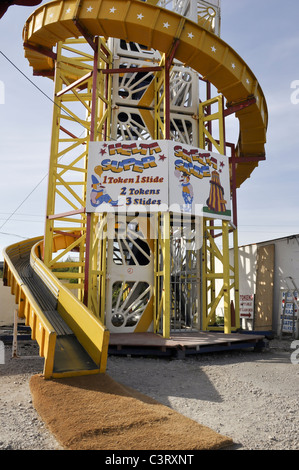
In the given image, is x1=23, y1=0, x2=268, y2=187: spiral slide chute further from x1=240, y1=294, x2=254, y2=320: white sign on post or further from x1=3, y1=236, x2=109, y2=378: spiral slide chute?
x1=240, y1=294, x2=254, y2=320: white sign on post

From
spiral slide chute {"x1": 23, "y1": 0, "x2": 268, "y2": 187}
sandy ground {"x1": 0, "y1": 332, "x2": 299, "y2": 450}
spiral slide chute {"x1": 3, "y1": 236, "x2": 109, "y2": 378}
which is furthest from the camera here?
spiral slide chute {"x1": 23, "y1": 0, "x2": 268, "y2": 187}

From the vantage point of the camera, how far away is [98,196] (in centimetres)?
1171

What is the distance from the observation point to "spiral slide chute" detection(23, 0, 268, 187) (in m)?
11.6

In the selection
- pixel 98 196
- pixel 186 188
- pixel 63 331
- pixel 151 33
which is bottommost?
pixel 63 331

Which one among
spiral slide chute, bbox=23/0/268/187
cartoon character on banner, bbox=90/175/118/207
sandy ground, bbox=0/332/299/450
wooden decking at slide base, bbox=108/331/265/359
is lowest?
sandy ground, bbox=0/332/299/450

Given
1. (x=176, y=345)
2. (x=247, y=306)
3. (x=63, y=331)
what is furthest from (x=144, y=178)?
(x=247, y=306)

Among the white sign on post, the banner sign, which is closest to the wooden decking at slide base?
the banner sign

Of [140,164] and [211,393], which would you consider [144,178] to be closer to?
[140,164]

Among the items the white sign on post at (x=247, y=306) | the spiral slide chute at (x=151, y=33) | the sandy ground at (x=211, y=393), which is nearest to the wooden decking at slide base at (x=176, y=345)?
the sandy ground at (x=211, y=393)

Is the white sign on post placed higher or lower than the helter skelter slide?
lower

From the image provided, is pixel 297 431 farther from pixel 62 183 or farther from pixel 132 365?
pixel 62 183

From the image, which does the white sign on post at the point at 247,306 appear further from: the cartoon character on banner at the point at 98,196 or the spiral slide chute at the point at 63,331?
the spiral slide chute at the point at 63,331

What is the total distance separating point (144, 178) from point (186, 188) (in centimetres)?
138

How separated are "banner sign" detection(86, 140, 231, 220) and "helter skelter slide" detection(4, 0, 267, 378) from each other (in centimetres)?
3
